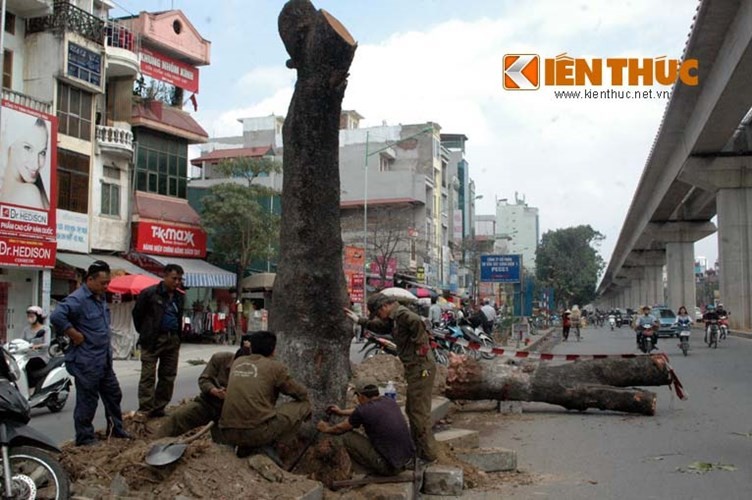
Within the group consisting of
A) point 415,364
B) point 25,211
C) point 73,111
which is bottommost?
point 415,364

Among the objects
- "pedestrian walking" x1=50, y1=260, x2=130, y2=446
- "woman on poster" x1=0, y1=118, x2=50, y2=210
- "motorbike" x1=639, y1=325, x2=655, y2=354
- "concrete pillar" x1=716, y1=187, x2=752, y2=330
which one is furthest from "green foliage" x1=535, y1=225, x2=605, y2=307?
"pedestrian walking" x1=50, y1=260, x2=130, y2=446

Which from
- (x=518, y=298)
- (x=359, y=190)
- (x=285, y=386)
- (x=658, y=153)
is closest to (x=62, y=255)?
(x=285, y=386)

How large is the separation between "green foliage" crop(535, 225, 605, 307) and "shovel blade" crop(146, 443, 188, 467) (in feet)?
297

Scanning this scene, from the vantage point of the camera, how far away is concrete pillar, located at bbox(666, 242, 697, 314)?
57.2 metres

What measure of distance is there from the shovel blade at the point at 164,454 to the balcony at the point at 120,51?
2517cm

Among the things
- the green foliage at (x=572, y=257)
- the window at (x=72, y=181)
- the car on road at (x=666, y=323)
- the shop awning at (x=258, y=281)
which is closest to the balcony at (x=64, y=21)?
the window at (x=72, y=181)

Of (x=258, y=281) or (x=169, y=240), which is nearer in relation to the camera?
(x=169, y=240)

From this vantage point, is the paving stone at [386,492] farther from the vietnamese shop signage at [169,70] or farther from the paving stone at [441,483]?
the vietnamese shop signage at [169,70]

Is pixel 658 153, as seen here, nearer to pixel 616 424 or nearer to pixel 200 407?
pixel 616 424

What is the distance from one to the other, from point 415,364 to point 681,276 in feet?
180

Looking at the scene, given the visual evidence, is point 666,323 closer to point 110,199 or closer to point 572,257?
point 110,199

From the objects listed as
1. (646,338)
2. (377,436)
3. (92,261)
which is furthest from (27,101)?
(377,436)

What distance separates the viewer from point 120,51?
93.8ft

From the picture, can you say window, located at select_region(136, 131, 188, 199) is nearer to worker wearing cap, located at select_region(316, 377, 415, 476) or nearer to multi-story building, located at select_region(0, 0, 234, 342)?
multi-story building, located at select_region(0, 0, 234, 342)
